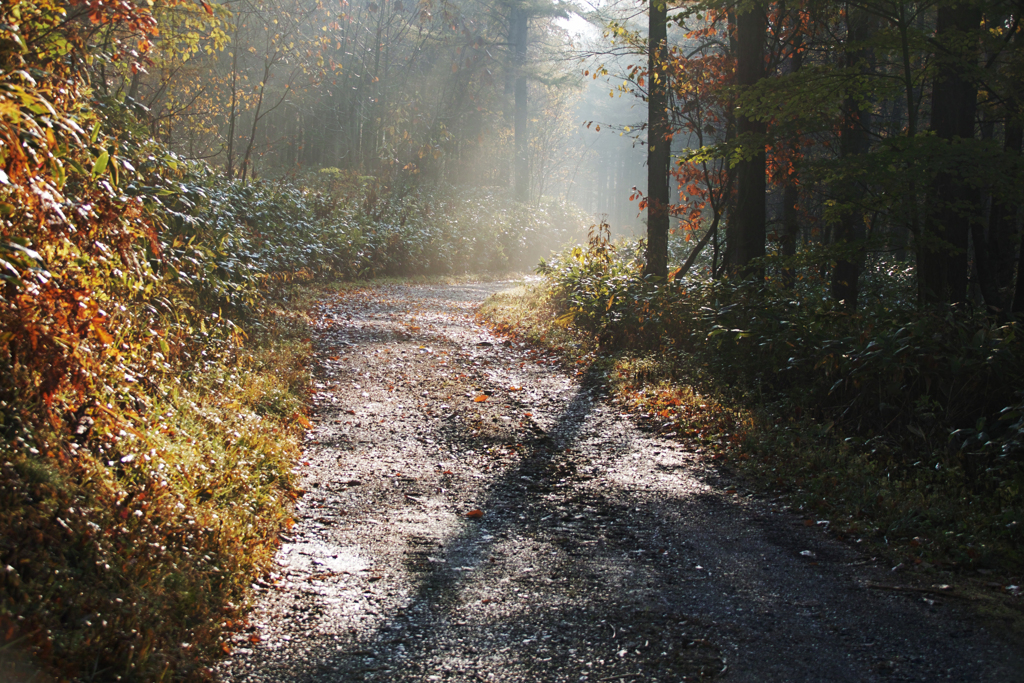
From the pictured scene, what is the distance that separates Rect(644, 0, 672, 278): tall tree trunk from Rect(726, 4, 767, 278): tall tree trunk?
2.59 m

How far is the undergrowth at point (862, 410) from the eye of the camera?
474cm

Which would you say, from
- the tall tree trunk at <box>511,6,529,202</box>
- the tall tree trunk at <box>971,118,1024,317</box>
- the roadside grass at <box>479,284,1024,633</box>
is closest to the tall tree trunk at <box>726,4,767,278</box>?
the roadside grass at <box>479,284,1024,633</box>

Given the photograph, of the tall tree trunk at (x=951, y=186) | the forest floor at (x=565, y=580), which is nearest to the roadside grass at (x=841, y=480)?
the forest floor at (x=565, y=580)

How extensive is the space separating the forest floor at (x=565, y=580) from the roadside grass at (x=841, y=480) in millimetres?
210

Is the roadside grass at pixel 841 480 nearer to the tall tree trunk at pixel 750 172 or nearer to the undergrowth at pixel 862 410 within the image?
the undergrowth at pixel 862 410

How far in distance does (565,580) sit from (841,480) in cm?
265

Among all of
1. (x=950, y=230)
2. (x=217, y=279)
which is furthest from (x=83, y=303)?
(x=950, y=230)

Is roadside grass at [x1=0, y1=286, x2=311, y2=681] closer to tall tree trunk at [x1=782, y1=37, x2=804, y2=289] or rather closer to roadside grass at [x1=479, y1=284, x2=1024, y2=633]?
roadside grass at [x1=479, y1=284, x2=1024, y2=633]

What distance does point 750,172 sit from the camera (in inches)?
417

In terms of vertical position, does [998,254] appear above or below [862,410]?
above

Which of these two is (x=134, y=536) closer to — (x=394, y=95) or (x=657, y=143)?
(x=657, y=143)

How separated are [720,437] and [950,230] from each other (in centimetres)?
479

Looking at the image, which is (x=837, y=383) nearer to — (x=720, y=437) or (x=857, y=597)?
(x=720, y=437)

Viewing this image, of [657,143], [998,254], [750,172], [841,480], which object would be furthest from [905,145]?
[657,143]
